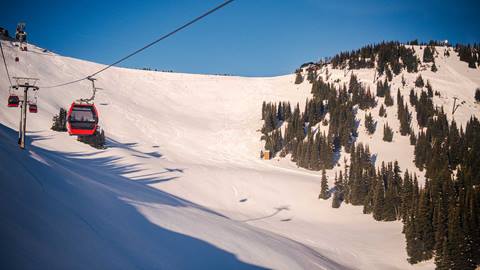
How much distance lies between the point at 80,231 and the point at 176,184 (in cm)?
3226

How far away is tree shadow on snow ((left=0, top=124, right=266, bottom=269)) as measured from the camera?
26.7ft

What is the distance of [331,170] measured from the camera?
6569 cm

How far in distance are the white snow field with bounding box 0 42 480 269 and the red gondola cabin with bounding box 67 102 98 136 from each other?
257 cm

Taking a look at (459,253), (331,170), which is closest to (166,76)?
(331,170)

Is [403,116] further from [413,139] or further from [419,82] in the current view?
[419,82]

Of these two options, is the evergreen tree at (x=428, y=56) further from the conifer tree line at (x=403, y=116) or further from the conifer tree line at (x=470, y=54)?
the conifer tree line at (x=403, y=116)

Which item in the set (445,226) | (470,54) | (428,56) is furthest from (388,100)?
(445,226)

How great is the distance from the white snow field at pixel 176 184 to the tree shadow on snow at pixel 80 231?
0.19 ft

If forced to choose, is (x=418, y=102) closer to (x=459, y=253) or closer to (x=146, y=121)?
(x=459, y=253)

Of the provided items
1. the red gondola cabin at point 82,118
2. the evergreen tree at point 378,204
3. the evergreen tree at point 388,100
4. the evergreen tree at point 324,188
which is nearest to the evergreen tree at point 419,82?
the evergreen tree at point 388,100

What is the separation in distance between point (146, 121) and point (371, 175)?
50.3 meters

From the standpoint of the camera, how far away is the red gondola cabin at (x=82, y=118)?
63.3ft

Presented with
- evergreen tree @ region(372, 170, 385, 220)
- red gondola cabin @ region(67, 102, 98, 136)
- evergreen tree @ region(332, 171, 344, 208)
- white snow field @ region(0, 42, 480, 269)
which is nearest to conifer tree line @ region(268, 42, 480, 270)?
evergreen tree @ region(332, 171, 344, 208)

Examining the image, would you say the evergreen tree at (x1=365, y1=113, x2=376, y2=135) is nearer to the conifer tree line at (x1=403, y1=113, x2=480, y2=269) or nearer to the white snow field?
the white snow field
